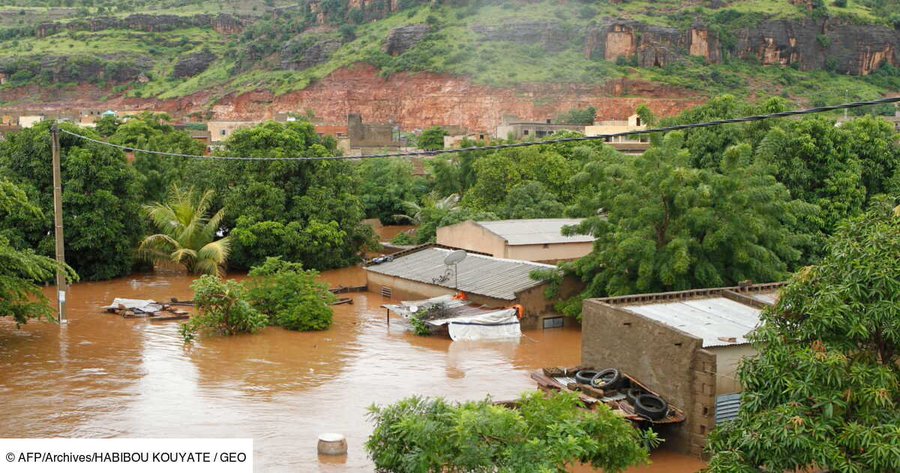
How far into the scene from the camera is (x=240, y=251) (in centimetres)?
3350

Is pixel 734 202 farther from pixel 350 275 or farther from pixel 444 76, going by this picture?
pixel 444 76

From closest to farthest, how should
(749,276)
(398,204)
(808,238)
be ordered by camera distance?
1. (749,276)
2. (808,238)
3. (398,204)

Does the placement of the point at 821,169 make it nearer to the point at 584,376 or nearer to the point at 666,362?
the point at 584,376

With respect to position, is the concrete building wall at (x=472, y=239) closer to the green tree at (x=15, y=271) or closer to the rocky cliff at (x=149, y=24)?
the green tree at (x=15, y=271)

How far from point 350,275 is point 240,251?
4.07 m

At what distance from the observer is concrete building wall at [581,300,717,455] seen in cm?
1390

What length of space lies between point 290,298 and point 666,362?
483 inches

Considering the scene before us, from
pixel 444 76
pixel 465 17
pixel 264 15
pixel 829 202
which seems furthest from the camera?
pixel 264 15

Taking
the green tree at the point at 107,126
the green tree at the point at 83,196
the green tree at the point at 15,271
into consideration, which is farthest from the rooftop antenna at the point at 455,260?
the green tree at the point at 107,126

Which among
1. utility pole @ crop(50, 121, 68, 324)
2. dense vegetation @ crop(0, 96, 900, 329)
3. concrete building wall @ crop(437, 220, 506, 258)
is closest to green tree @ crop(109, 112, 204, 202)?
dense vegetation @ crop(0, 96, 900, 329)

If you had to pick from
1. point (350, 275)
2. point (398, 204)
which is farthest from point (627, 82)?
point (350, 275)

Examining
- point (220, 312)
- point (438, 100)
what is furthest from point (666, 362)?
point (438, 100)

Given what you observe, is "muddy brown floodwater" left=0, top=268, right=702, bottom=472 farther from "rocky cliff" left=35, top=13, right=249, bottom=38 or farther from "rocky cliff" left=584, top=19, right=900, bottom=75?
"rocky cliff" left=35, top=13, right=249, bottom=38

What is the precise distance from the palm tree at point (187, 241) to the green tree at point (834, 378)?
24926mm
